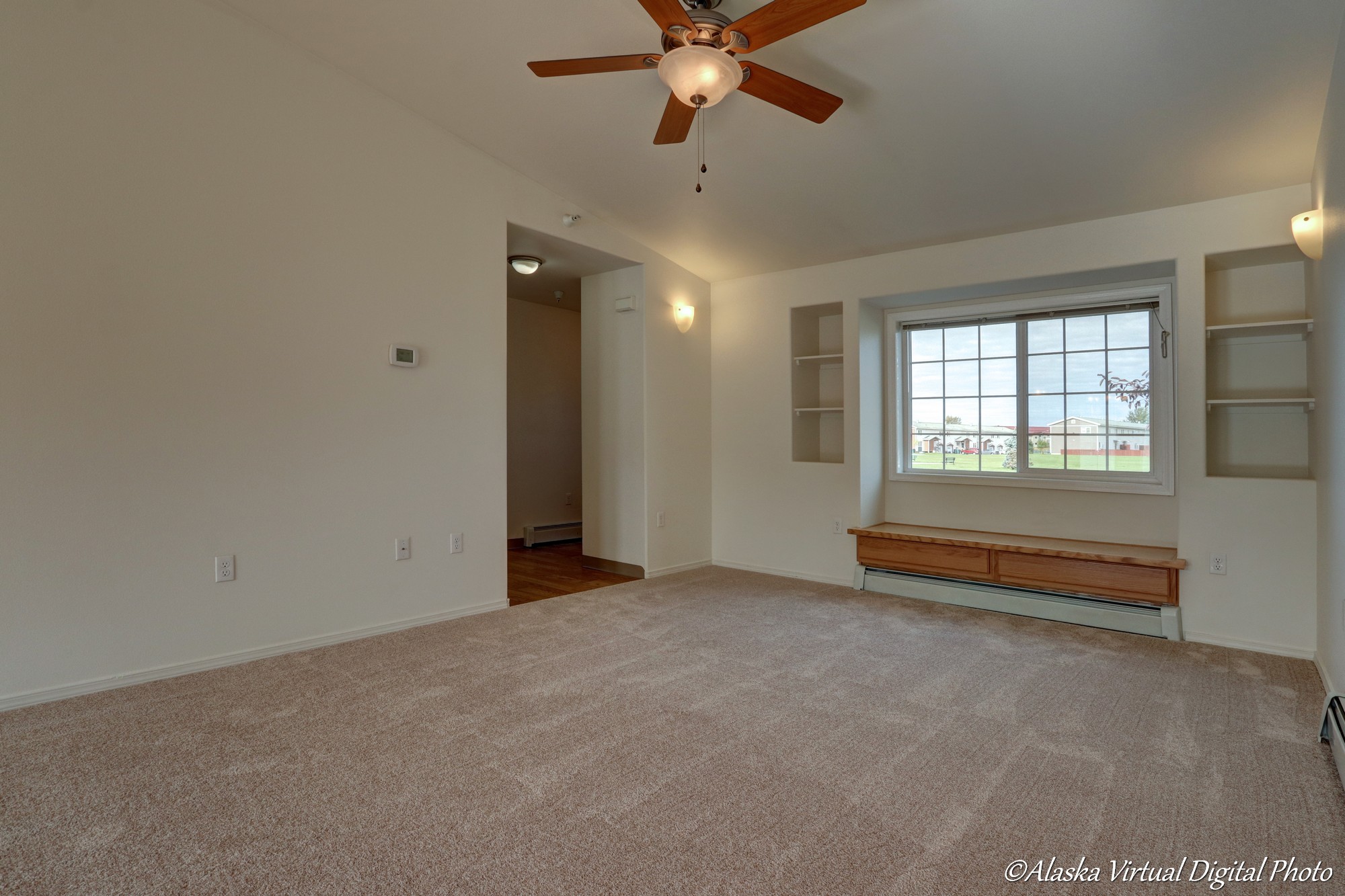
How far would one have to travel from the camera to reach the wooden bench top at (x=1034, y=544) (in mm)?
3848

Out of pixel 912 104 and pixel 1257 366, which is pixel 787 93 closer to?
pixel 912 104

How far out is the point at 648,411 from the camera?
→ 5.35 m

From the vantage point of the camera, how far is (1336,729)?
229 centimetres

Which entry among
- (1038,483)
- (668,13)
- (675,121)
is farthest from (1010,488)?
(668,13)

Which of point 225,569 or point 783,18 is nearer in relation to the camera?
point 783,18

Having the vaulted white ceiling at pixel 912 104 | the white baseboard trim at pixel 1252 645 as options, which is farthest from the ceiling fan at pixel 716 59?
the white baseboard trim at pixel 1252 645

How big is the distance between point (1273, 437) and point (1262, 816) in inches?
108

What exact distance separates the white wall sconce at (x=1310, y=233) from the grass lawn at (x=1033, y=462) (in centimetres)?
153

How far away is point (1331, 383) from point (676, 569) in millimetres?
4115

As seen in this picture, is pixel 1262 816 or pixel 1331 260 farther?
pixel 1331 260

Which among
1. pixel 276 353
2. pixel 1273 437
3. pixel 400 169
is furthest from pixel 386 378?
pixel 1273 437

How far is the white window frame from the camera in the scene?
Answer: 4.23 m

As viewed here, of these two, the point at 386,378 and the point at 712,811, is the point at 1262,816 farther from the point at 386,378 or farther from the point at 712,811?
the point at 386,378

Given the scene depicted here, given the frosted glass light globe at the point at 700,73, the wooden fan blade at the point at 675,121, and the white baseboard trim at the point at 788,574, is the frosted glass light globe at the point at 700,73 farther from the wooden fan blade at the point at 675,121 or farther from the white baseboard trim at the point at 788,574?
the white baseboard trim at the point at 788,574
